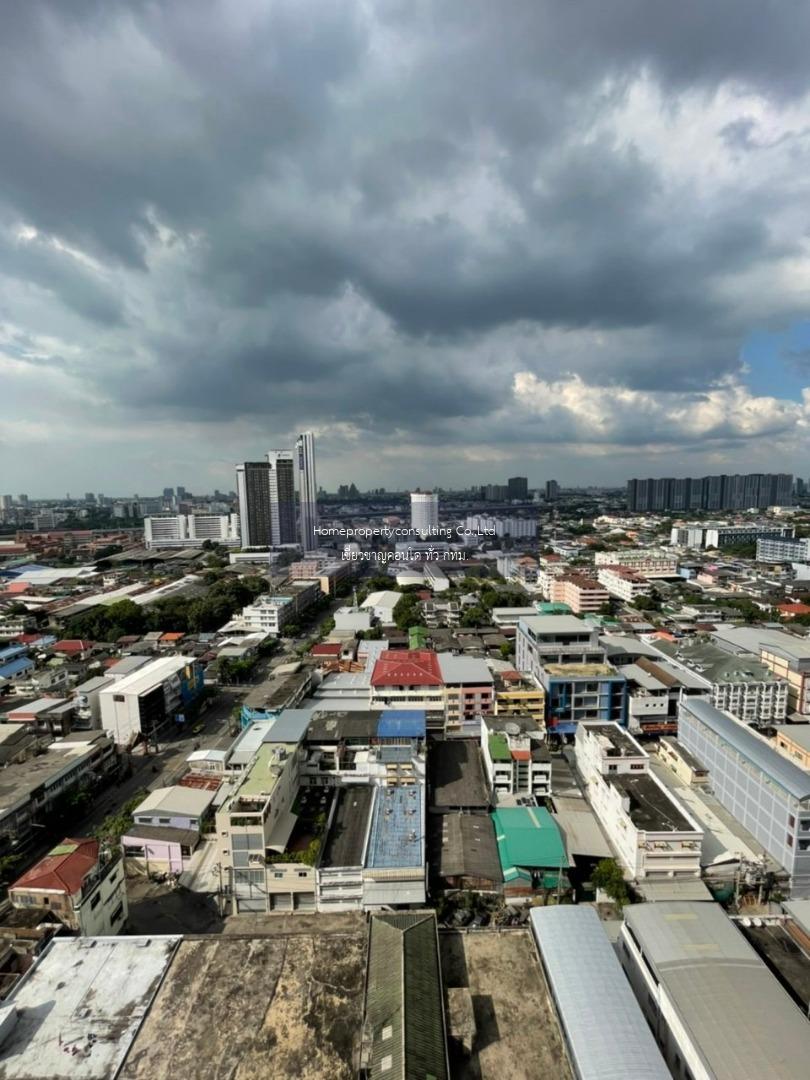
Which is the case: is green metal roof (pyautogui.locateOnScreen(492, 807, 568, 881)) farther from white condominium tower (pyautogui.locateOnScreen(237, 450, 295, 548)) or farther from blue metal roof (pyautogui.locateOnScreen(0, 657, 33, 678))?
white condominium tower (pyautogui.locateOnScreen(237, 450, 295, 548))

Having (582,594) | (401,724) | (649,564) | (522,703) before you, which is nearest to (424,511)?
(649,564)

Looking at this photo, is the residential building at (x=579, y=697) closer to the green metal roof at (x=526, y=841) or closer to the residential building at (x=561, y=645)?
the residential building at (x=561, y=645)

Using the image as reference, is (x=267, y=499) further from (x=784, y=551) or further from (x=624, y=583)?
(x=784, y=551)

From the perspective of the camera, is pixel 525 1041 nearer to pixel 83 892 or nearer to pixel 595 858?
pixel 595 858

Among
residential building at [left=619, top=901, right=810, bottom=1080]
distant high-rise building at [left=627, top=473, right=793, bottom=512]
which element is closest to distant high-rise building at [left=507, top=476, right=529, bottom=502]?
distant high-rise building at [left=627, top=473, right=793, bottom=512]

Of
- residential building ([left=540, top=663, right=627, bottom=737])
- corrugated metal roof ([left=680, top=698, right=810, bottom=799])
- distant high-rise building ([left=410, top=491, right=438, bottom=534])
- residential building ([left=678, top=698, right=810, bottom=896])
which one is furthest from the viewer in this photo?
distant high-rise building ([left=410, top=491, right=438, bottom=534])

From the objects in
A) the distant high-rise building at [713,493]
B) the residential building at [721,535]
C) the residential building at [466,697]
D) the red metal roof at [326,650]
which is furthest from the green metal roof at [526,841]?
the distant high-rise building at [713,493]

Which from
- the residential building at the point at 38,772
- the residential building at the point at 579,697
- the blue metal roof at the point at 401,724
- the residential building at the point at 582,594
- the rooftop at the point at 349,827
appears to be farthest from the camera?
the residential building at the point at 582,594
